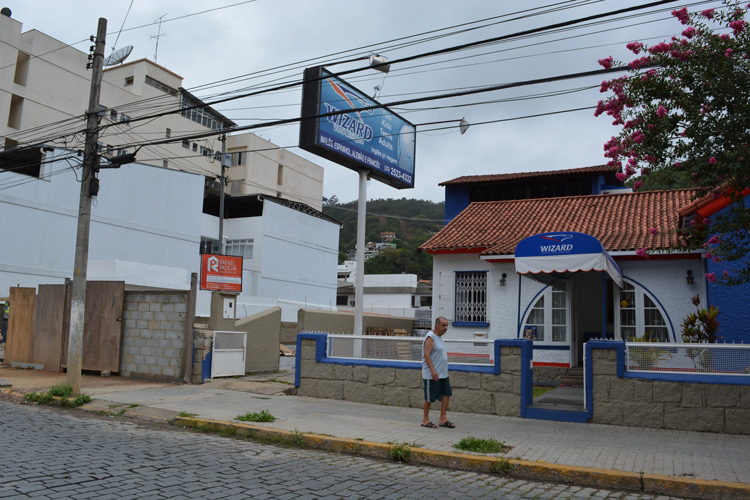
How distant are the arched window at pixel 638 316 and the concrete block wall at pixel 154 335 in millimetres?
9902

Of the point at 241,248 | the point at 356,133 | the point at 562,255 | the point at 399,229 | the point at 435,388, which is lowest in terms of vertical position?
the point at 435,388

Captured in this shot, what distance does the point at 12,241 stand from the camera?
1172 inches

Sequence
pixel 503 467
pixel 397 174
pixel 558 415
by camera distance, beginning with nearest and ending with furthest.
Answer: pixel 503 467
pixel 558 415
pixel 397 174

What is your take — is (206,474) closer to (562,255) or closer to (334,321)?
(562,255)

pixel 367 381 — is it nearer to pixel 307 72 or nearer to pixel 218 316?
pixel 218 316

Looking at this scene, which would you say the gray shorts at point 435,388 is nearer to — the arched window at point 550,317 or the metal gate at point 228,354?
the arched window at point 550,317

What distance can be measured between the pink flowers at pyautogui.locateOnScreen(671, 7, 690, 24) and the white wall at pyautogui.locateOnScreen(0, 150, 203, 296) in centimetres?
2537

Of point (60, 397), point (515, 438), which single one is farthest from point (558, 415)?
point (60, 397)

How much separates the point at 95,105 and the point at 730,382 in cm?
1294

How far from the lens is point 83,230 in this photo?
39.5 feet

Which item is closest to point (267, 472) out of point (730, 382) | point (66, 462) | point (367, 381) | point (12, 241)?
point (66, 462)

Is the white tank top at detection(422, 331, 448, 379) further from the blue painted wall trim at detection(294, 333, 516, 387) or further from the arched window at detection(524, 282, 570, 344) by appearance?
the arched window at detection(524, 282, 570, 344)

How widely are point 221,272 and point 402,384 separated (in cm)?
1018

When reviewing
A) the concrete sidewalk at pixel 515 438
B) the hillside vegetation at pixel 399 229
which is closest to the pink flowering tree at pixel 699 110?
the concrete sidewalk at pixel 515 438
